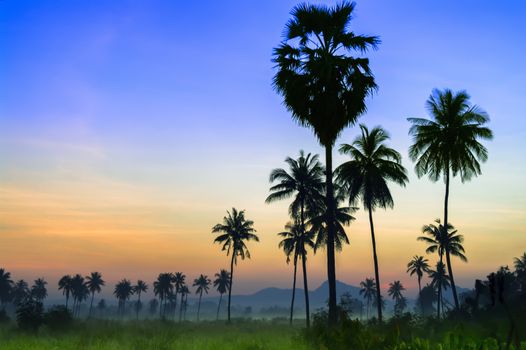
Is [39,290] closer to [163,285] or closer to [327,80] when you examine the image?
[163,285]

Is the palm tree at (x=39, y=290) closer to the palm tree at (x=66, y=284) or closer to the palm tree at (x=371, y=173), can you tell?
the palm tree at (x=66, y=284)

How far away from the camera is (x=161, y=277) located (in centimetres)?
16225

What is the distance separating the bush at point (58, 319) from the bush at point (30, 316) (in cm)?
54

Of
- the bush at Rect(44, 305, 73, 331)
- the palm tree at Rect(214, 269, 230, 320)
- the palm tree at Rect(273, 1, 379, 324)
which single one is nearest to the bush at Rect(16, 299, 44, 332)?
the bush at Rect(44, 305, 73, 331)

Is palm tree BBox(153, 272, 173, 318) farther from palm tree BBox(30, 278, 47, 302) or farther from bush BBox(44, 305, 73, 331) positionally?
bush BBox(44, 305, 73, 331)

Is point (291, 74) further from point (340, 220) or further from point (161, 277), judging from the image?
point (161, 277)

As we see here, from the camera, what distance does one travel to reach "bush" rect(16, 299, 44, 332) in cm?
3250

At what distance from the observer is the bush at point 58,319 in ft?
108

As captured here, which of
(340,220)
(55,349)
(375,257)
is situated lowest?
(55,349)

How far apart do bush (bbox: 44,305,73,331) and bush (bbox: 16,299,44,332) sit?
0.54m

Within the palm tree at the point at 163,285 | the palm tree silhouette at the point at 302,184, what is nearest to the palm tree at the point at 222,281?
the palm tree at the point at 163,285

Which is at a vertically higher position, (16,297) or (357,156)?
(357,156)

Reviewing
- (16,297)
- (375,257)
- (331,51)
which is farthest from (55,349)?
(16,297)

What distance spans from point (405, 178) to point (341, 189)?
18.8 ft
